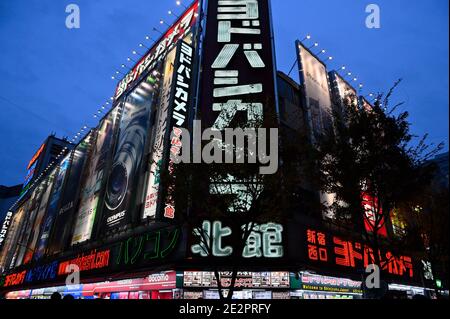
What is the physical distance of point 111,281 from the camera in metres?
20.2

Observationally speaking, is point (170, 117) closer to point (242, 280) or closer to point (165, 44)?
point (242, 280)

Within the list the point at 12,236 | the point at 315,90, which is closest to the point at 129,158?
the point at 315,90

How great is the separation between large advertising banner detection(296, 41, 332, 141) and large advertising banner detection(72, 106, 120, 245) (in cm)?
1749

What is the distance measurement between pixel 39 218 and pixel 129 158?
2379 cm

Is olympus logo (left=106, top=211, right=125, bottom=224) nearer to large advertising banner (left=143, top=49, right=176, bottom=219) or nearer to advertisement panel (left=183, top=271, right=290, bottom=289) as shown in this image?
large advertising banner (left=143, top=49, right=176, bottom=219)

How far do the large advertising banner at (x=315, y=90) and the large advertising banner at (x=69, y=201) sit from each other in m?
23.4

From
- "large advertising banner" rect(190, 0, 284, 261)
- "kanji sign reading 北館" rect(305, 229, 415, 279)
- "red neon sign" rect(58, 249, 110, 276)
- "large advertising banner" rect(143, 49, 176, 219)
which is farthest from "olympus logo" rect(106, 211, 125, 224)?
"kanji sign reading 北館" rect(305, 229, 415, 279)

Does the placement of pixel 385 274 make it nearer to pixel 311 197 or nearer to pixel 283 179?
pixel 311 197

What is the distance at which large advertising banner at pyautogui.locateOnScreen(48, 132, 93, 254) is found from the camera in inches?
1145

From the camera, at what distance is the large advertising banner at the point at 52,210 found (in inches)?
1293

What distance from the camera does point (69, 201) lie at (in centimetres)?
3150
